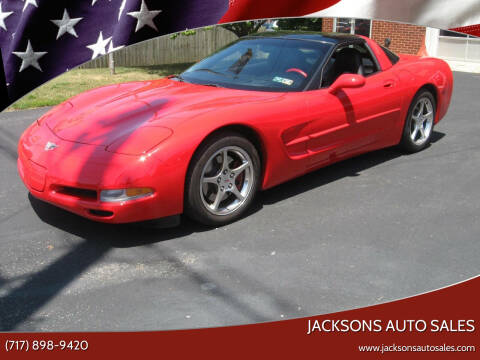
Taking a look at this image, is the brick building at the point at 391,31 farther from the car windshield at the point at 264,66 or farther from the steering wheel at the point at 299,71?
the steering wheel at the point at 299,71

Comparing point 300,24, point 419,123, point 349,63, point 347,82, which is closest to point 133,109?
point 347,82

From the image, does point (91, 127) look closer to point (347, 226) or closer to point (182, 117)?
point (182, 117)

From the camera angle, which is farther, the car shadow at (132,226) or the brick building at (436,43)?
the brick building at (436,43)

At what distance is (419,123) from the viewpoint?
6309 millimetres

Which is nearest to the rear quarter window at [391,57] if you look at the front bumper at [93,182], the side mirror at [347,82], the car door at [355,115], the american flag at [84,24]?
the car door at [355,115]

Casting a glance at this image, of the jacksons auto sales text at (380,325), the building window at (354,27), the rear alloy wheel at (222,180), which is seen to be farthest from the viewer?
the building window at (354,27)

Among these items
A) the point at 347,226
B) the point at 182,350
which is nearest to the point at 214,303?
the point at 182,350

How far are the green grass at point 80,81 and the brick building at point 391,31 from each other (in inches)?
201

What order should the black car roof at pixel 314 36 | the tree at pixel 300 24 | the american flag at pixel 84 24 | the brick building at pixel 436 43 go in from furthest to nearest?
the tree at pixel 300 24 < the brick building at pixel 436 43 < the black car roof at pixel 314 36 < the american flag at pixel 84 24

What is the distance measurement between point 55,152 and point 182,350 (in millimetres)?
1945

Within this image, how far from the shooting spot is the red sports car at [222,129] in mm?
3828

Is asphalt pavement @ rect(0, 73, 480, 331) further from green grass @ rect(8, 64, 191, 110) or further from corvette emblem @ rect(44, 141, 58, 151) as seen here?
green grass @ rect(8, 64, 191, 110)

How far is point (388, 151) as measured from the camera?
21.3 feet

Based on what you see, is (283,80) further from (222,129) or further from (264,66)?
(222,129)
